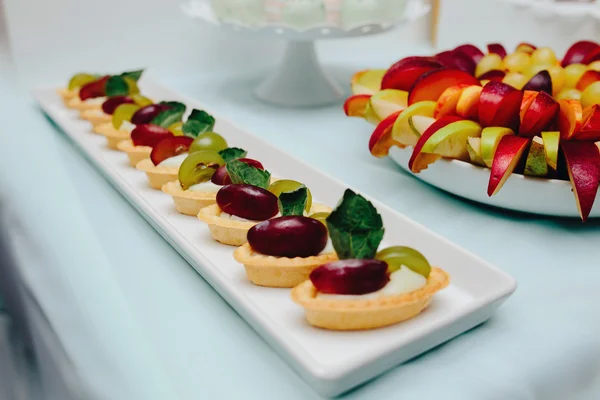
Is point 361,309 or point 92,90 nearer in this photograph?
point 361,309

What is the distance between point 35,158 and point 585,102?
2.34 feet

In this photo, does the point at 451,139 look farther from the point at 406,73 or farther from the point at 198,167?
the point at 198,167

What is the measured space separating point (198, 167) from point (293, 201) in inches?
6.7

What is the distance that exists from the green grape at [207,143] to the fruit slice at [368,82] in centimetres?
20

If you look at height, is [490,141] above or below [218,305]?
above

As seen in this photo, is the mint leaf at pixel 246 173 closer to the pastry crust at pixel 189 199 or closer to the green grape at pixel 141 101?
the pastry crust at pixel 189 199

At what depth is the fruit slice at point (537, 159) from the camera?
61cm

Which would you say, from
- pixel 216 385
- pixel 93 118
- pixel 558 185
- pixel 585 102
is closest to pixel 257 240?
pixel 216 385

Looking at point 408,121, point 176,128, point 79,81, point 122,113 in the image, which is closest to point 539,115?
point 408,121

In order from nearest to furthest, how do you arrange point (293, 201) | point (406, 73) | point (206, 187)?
point (293, 201) < point (206, 187) < point (406, 73)

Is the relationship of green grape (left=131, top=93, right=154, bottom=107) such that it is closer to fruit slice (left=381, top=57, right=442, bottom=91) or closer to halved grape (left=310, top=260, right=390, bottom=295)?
fruit slice (left=381, top=57, right=442, bottom=91)

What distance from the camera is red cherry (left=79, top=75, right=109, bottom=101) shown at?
103 cm

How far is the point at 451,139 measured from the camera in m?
0.65

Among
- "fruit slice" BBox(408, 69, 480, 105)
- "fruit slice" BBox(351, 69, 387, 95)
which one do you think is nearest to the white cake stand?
"fruit slice" BBox(351, 69, 387, 95)
